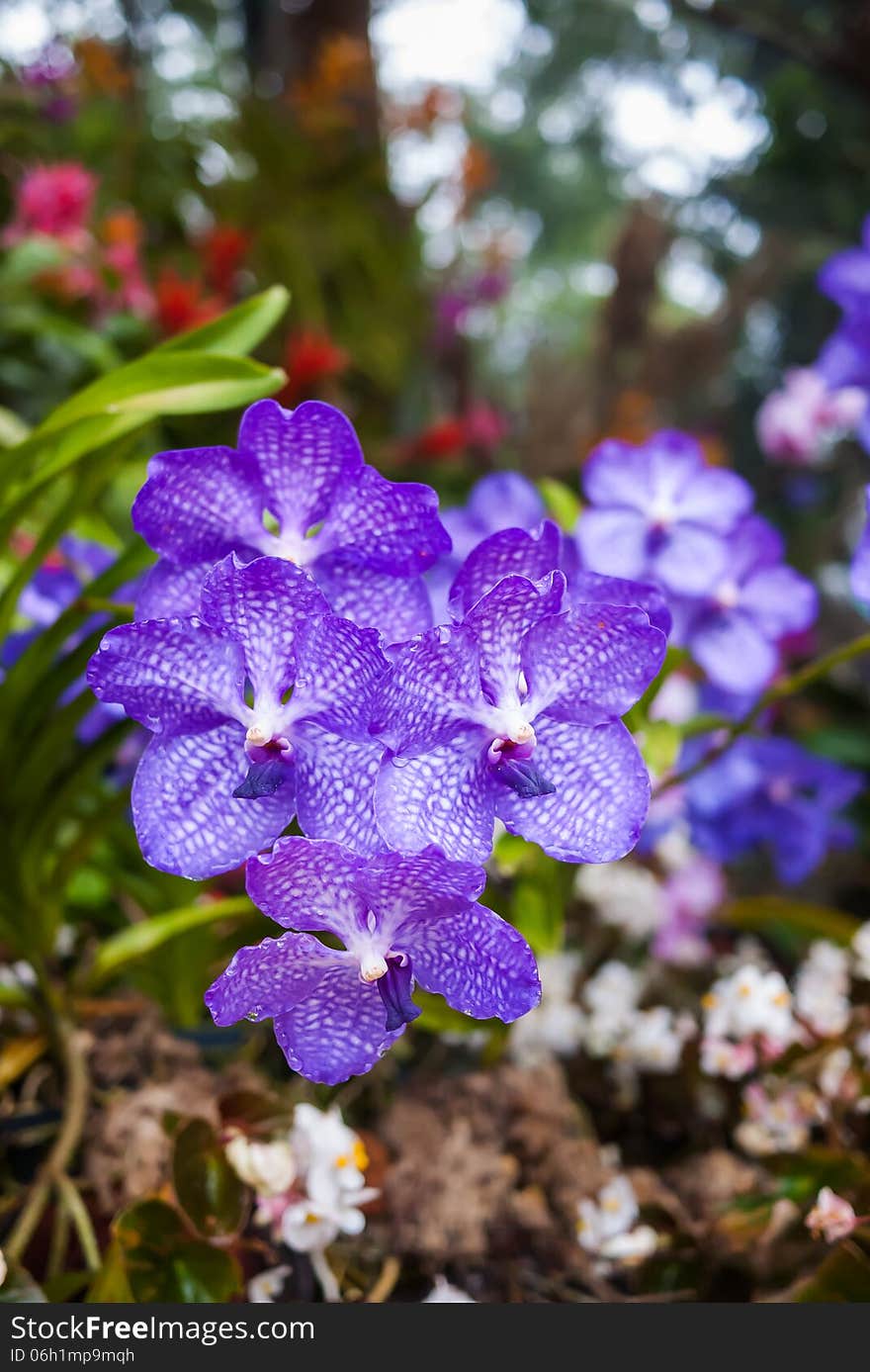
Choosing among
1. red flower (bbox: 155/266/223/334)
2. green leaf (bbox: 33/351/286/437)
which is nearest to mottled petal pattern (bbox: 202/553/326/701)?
green leaf (bbox: 33/351/286/437)

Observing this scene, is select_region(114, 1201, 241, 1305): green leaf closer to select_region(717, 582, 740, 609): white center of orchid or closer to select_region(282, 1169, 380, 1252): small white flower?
select_region(282, 1169, 380, 1252): small white flower

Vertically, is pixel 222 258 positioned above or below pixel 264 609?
above

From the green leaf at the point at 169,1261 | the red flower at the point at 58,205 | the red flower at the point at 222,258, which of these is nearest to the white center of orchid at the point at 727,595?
the green leaf at the point at 169,1261

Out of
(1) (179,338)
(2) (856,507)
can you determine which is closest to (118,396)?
(1) (179,338)

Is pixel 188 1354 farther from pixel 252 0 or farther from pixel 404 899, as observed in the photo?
pixel 252 0

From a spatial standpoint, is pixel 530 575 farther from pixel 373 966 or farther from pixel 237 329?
pixel 237 329

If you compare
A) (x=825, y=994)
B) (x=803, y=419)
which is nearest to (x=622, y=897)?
(x=825, y=994)
